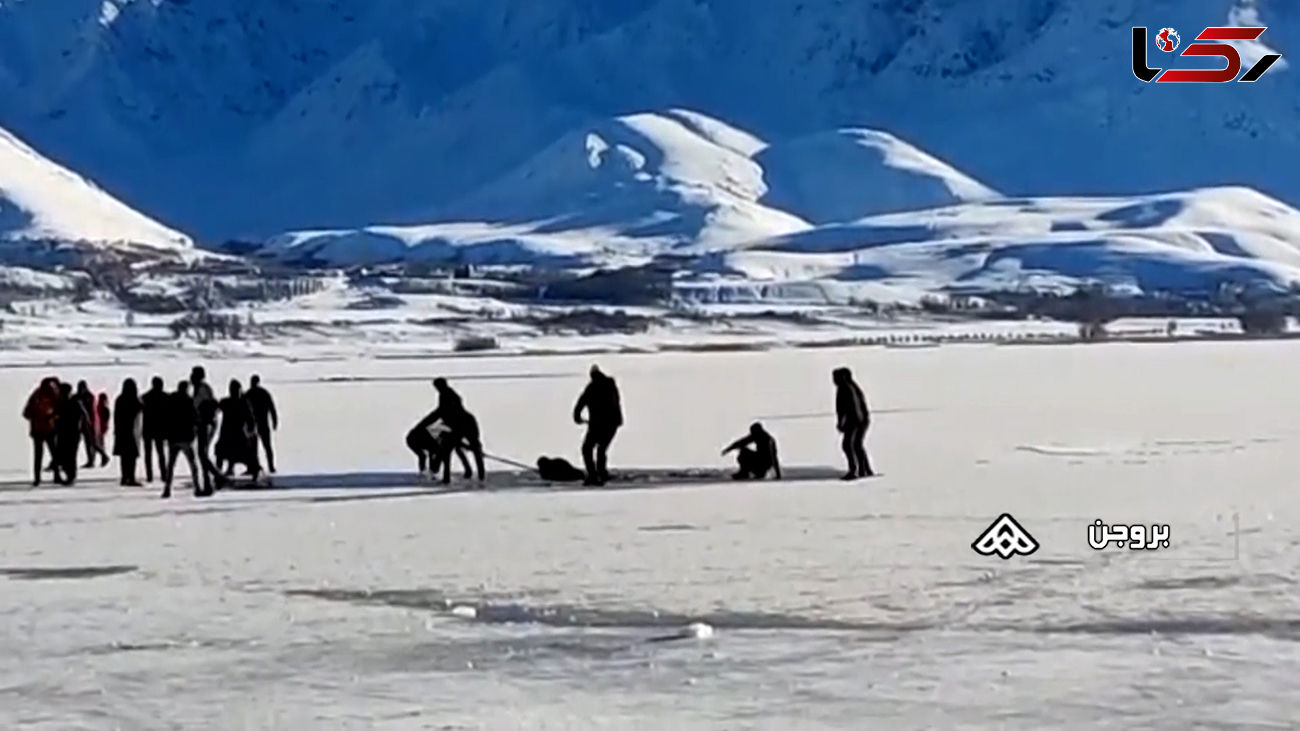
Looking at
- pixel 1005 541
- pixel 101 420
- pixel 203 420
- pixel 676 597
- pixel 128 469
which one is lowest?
pixel 676 597

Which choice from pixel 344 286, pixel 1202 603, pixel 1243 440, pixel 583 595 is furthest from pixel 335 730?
pixel 344 286

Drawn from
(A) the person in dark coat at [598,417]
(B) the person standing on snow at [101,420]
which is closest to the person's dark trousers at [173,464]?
(A) the person in dark coat at [598,417]

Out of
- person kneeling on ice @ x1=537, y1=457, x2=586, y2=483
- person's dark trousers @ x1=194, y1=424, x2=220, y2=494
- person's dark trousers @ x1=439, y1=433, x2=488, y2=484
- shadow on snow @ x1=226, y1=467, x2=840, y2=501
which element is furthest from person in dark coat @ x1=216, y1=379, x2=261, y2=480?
person kneeling on ice @ x1=537, y1=457, x2=586, y2=483

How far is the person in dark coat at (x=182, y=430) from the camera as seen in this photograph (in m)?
21.8

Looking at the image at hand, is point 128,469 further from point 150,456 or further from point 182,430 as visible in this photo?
point 182,430

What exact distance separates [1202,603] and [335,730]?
19.3 feet

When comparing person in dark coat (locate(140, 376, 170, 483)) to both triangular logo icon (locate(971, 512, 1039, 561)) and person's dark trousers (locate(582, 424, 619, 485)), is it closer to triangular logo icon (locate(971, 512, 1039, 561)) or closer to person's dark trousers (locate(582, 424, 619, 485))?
person's dark trousers (locate(582, 424, 619, 485))

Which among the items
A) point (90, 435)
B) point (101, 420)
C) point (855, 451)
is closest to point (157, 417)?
point (90, 435)

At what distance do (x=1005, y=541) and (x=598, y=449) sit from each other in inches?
253

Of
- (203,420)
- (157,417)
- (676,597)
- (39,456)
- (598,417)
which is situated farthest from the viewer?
(39,456)

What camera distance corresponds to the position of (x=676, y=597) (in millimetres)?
14594

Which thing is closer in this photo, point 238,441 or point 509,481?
point 238,441

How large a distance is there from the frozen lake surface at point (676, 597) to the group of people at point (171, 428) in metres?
0.46

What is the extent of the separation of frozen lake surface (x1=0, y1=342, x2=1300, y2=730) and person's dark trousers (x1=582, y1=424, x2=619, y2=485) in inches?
29.3
